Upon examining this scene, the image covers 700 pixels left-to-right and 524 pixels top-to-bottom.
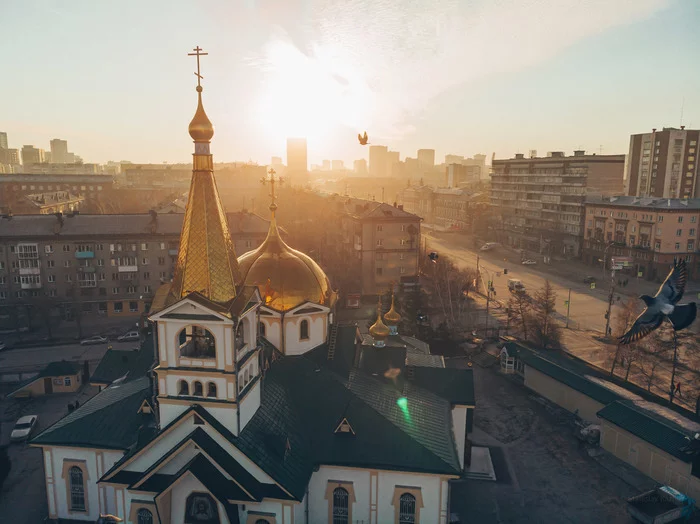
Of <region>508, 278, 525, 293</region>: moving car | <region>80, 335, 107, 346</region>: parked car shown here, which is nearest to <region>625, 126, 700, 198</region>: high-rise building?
<region>508, 278, 525, 293</region>: moving car

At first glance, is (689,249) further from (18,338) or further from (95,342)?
(18,338)

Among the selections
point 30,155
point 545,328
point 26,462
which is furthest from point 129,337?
point 30,155

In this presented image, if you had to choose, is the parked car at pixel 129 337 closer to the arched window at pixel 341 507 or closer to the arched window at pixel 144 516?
the arched window at pixel 144 516

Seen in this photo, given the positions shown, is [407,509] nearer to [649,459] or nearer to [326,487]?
[326,487]

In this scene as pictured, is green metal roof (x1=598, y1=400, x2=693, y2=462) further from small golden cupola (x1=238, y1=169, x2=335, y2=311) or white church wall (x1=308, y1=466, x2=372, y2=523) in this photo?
small golden cupola (x1=238, y1=169, x2=335, y2=311)

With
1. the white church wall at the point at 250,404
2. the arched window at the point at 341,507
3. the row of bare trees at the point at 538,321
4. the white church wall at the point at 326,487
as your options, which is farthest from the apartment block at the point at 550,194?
the white church wall at the point at 250,404

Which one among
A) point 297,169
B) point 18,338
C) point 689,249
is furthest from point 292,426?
point 297,169
